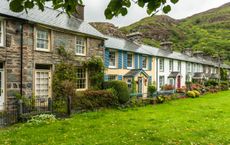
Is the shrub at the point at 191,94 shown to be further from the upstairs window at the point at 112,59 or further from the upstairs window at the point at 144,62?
the upstairs window at the point at 112,59

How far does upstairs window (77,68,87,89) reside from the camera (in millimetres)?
19078

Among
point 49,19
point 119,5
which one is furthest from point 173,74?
point 119,5

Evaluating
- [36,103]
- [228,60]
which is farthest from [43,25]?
[228,60]

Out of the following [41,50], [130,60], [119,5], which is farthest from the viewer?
[130,60]

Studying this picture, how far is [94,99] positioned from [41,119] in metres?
5.14

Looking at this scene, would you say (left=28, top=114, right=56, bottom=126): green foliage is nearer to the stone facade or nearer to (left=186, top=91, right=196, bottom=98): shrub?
the stone facade

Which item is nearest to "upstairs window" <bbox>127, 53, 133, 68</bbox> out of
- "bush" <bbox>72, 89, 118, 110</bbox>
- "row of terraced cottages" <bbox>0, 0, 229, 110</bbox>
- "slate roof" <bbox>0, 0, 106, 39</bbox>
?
"row of terraced cottages" <bbox>0, 0, 229, 110</bbox>

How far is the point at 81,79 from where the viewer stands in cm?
1927

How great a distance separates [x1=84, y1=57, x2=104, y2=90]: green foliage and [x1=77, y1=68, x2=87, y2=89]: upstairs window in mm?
456

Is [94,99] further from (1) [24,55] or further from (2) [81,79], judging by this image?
(1) [24,55]

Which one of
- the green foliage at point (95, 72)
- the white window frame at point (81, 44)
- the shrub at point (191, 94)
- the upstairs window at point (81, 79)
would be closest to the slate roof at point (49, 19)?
the white window frame at point (81, 44)

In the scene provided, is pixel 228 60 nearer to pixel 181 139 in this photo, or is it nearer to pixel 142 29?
pixel 142 29

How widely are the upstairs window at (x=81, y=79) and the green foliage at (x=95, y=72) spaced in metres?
0.46

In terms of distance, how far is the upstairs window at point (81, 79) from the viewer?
19078 mm
